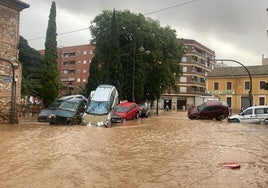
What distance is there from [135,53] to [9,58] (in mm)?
20616

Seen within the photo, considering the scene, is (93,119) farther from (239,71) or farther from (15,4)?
(239,71)

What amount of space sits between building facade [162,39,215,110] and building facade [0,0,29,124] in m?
66.7

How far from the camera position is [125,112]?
116ft

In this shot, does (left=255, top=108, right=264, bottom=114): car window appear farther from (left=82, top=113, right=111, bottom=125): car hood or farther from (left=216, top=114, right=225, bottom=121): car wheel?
(left=82, top=113, right=111, bottom=125): car hood

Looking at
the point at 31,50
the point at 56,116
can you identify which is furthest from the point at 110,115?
the point at 31,50

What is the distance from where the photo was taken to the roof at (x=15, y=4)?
25.9m

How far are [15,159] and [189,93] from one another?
8400 centimetres

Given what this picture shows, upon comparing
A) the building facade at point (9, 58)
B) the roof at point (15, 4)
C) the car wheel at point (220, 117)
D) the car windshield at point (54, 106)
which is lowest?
the car wheel at point (220, 117)

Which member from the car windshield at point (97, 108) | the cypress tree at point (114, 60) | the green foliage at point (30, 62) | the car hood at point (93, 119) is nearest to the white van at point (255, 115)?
the car windshield at point (97, 108)

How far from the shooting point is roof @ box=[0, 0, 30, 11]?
25913 mm

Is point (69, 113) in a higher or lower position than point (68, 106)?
lower

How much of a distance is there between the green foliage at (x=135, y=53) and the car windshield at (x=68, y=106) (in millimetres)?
11696

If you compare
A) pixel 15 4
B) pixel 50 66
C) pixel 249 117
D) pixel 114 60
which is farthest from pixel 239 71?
pixel 15 4

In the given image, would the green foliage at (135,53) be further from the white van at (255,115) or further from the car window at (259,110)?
the car window at (259,110)
